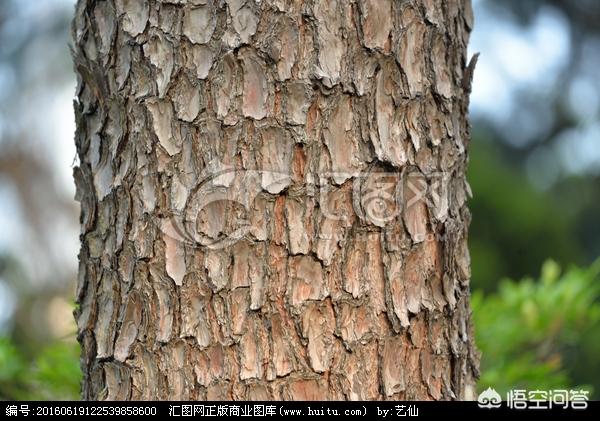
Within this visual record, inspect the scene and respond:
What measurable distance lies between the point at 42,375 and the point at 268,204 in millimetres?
1371

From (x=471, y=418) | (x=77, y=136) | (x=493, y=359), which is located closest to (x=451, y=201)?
(x=471, y=418)

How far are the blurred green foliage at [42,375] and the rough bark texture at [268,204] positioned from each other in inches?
39.5

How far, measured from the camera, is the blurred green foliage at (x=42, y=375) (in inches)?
89.0

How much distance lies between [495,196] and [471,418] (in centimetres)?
437

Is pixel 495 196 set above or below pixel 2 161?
below

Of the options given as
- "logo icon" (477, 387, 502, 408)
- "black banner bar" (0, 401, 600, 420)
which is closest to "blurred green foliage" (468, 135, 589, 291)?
"logo icon" (477, 387, 502, 408)

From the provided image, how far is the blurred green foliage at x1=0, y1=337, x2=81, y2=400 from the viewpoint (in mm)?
2260

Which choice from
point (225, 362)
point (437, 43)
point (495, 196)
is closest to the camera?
point (225, 362)

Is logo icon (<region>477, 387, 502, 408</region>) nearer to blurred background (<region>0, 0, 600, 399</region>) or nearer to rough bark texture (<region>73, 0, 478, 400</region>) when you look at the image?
rough bark texture (<region>73, 0, 478, 400</region>)

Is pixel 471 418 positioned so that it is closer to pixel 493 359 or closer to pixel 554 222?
pixel 493 359

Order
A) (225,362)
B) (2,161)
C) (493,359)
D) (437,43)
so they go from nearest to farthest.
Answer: (225,362)
(437,43)
(493,359)
(2,161)

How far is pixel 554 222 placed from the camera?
5703 mm

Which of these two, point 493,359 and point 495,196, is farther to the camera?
point 495,196

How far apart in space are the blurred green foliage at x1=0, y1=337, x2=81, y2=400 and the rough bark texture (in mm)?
1005
